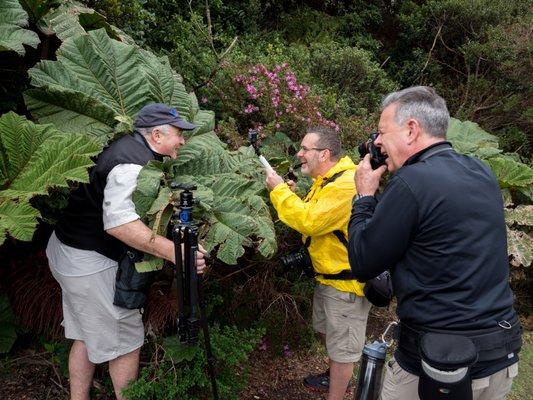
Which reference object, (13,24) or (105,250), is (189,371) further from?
(13,24)

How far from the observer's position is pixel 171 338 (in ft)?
10.6

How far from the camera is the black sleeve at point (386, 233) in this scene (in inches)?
81.6

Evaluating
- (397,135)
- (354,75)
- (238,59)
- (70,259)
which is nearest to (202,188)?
(70,259)

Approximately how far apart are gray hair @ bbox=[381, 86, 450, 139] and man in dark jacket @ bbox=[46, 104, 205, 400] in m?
1.25

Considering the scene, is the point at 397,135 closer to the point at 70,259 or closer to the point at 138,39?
the point at 70,259

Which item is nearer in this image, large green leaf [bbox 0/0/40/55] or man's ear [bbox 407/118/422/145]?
man's ear [bbox 407/118/422/145]

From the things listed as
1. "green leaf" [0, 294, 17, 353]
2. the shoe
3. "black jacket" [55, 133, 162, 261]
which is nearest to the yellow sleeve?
"black jacket" [55, 133, 162, 261]

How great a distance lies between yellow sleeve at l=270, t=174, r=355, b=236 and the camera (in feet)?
Result: 10.6

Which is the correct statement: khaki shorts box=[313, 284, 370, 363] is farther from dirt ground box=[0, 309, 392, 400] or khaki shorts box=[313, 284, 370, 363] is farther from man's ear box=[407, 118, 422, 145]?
man's ear box=[407, 118, 422, 145]

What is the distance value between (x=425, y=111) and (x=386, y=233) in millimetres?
570

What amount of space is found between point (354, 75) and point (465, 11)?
3.18 m

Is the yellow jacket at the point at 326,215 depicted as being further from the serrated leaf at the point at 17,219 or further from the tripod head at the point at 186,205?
the serrated leaf at the point at 17,219

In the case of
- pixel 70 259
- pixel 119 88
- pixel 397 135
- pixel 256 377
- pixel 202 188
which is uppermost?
pixel 397 135

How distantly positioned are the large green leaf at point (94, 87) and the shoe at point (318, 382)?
2.47 meters
